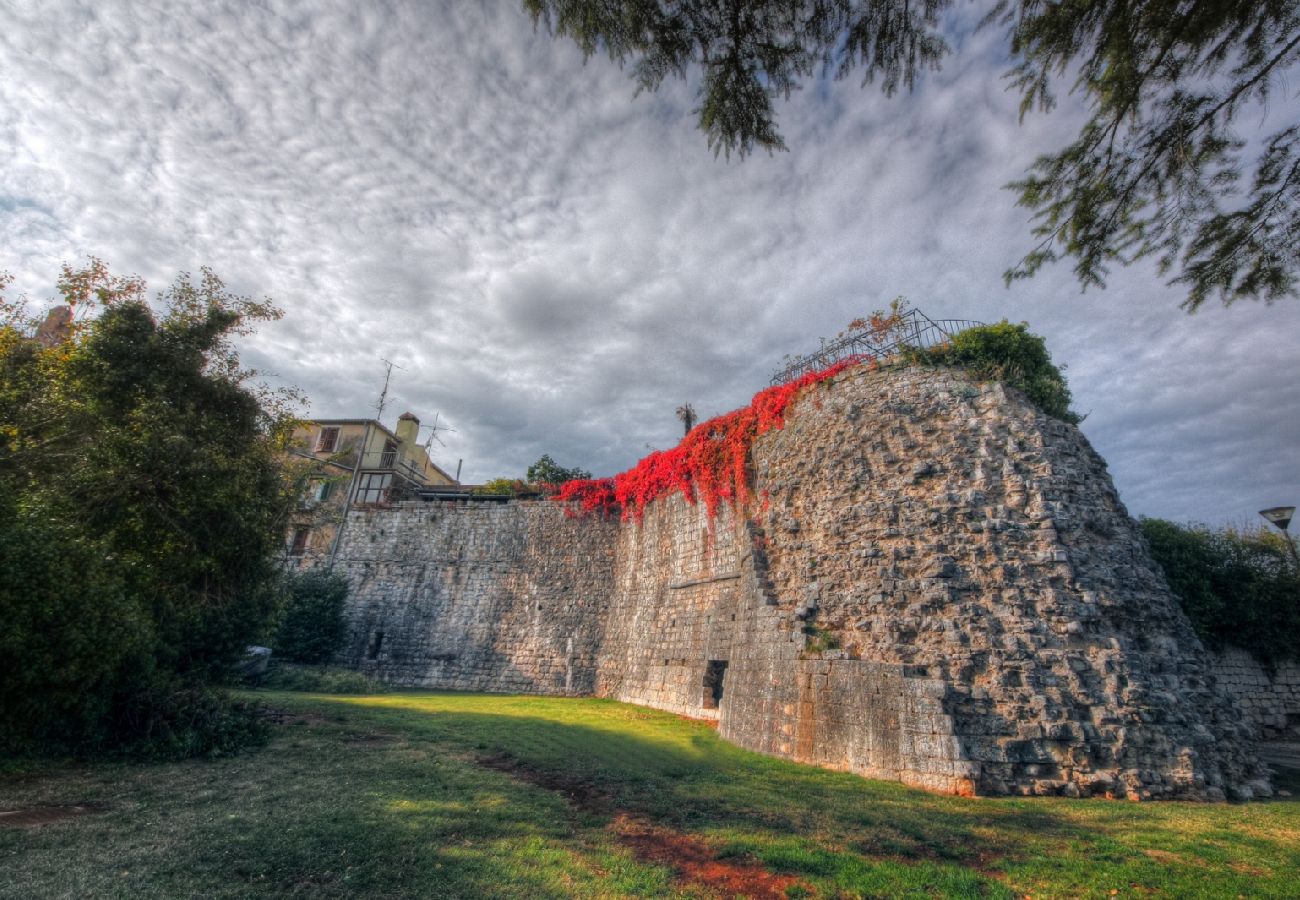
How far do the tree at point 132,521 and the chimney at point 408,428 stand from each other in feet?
71.8

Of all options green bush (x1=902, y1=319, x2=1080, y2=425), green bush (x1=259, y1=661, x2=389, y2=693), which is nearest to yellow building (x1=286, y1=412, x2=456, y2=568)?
green bush (x1=259, y1=661, x2=389, y2=693)

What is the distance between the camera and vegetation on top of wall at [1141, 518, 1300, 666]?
540 inches

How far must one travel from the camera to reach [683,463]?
1775 centimetres

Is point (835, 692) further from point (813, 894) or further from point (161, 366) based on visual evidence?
point (161, 366)

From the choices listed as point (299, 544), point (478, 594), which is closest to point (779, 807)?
point (478, 594)

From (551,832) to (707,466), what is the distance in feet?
38.5

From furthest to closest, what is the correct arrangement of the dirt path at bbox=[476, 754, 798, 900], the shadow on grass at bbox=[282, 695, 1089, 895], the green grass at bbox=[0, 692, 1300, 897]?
1. the shadow on grass at bbox=[282, 695, 1089, 895]
2. the dirt path at bbox=[476, 754, 798, 900]
3. the green grass at bbox=[0, 692, 1300, 897]

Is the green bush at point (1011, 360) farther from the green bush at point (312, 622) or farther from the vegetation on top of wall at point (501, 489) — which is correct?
the green bush at point (312, 622)

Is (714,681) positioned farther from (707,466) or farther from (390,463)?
(390,463)

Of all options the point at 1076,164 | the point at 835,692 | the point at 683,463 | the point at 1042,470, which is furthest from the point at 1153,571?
the point at 683,463

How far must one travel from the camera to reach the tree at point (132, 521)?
6406 millimetres

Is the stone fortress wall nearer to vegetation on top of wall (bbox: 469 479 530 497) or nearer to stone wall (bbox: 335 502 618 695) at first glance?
stone wall (bbox: 335 502 618 695)

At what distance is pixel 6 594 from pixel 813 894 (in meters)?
8.68

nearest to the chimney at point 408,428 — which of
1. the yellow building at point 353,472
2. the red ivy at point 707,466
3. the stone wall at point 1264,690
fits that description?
the yellow building at point 353,472
